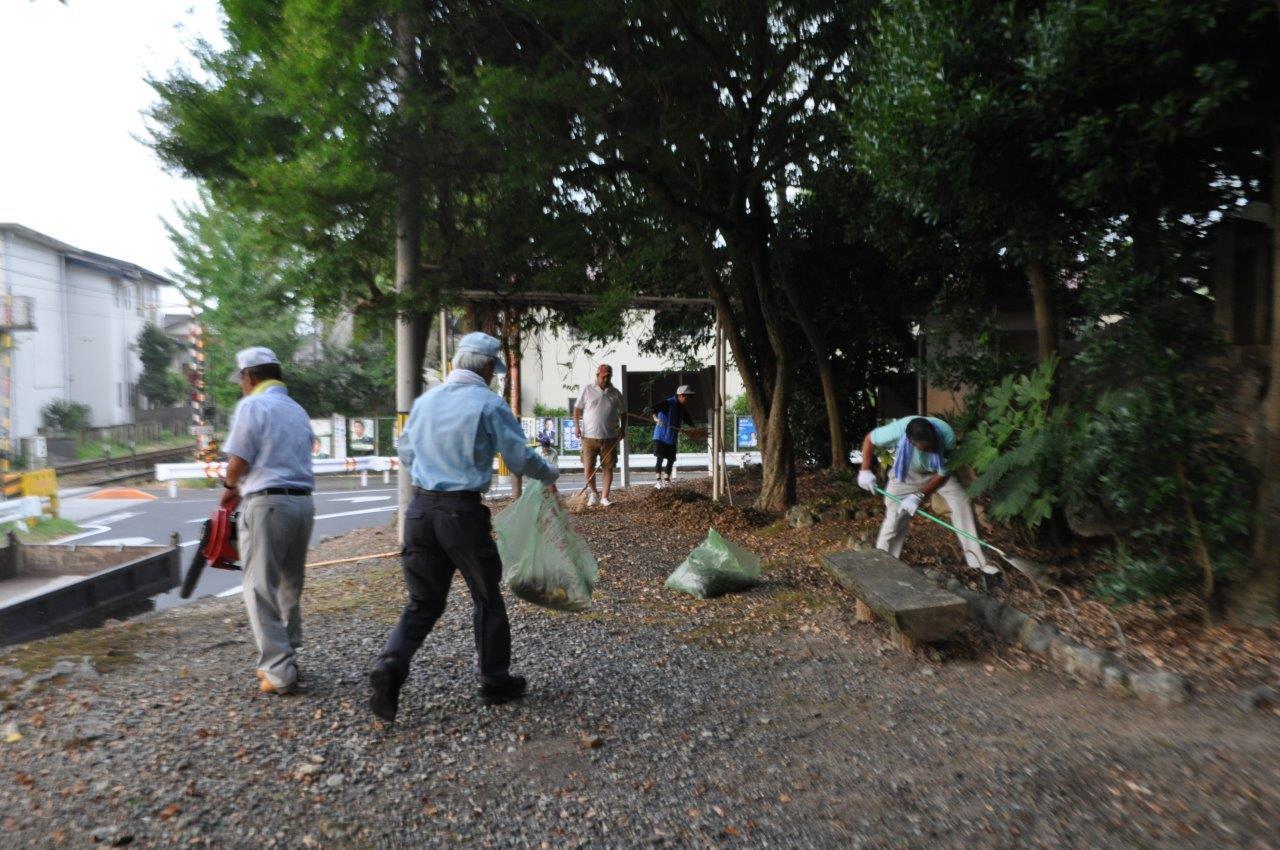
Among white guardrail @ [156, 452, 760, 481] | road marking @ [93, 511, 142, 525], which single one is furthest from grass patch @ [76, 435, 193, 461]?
road marking @ [93, 511, 142, 525]

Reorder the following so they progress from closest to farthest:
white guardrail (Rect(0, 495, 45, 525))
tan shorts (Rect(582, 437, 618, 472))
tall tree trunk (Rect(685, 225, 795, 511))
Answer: tall tree trunk (Rect(685, 225, 795, 511))
tan shorts (Rect(582, 437, 618, 472))
white guardrail (Rect(0, 495, 45, 525))

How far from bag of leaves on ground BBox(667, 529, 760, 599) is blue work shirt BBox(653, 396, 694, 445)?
6.19m

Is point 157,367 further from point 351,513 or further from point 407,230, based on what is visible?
point 407,230

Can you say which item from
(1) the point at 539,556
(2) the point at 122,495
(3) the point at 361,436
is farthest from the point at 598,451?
(3) the point at 361,436

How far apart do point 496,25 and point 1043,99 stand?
18.5 ft

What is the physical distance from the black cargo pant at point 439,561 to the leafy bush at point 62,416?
34058 millimetres

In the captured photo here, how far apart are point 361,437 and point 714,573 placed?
21.9 m

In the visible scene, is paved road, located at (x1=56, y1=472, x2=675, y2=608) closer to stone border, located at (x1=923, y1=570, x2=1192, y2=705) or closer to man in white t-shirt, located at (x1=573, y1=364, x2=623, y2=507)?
man in white t-shirt, located at (x1=573, y1=364, x2=623, y2=507)

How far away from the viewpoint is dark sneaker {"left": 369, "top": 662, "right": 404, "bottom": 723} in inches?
170

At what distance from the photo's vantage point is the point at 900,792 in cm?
379

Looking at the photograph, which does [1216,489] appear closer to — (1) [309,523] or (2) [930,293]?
(1) [309,523]

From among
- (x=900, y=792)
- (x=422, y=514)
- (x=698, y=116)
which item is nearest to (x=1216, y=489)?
(x=900, y=792)

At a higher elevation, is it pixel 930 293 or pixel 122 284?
pixel 122 284

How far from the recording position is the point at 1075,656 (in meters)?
5.32
